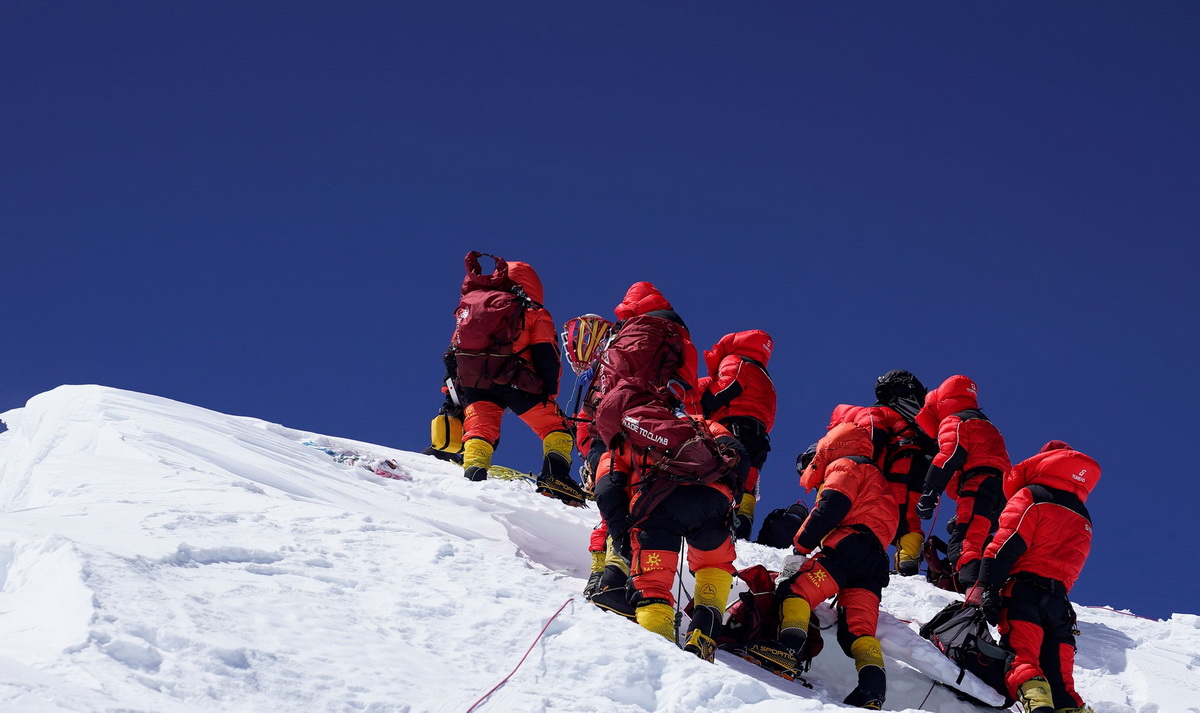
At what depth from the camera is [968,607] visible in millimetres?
7426

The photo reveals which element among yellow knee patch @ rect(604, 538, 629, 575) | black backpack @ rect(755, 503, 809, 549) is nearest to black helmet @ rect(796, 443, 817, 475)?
black backpack @ rect(755, 503, 809, 549)

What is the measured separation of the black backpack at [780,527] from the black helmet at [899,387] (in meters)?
1.50

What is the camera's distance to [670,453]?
6387 mm

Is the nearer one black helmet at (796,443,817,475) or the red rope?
the red rope

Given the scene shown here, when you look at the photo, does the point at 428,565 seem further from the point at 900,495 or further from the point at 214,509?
the point at 900,495

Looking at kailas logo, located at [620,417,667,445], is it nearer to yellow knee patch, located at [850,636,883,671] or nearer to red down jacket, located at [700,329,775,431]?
yellow knee patch, located at [850,636,883,671]

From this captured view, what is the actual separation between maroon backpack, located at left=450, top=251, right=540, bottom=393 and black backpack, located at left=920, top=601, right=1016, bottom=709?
4387 mm

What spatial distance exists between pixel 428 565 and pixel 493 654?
967 mm

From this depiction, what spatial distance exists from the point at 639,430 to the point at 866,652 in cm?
205

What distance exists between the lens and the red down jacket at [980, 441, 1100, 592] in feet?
23.9

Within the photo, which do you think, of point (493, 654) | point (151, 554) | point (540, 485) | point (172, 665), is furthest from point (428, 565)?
point (540, 485)

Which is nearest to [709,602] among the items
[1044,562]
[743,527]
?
[1044,562]

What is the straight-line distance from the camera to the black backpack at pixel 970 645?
7129 mm

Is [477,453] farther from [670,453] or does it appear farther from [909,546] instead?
[909,546]
